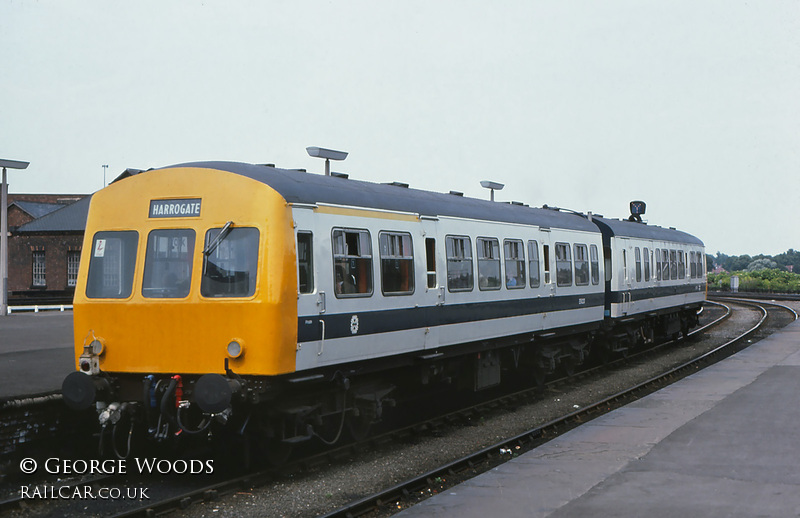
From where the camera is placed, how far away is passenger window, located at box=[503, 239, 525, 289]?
50.2ft

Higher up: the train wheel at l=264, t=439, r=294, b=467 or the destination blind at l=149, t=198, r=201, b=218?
the destination blind at l=149, t=198, r=201, b=218

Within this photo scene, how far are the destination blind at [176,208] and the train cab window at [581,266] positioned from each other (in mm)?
10632

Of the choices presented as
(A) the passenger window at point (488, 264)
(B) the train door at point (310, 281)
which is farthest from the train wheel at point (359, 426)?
(A) the passenger window at point (488, 264)

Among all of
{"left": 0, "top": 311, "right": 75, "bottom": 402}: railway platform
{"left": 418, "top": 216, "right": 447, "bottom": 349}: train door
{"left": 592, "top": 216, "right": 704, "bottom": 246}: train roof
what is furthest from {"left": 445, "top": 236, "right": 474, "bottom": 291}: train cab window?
{"left": 592, "top": 216, "right": 704, "bottom": 246}: train roof

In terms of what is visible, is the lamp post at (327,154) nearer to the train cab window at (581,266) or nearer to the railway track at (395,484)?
the train cab window at (581,266)

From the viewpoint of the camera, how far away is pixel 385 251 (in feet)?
37.4

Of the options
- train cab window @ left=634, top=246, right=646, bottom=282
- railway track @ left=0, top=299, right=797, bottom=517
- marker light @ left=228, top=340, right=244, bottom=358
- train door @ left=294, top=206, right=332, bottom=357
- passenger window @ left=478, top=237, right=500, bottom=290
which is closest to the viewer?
railway track @ left=0, top=299, right=797, bottom=517

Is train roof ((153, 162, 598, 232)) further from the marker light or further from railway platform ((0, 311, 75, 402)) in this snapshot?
railway platform ((0, 311, 75, 402))

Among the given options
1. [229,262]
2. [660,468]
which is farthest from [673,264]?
[229,262]

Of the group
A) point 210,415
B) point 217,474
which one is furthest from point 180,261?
point 217,474

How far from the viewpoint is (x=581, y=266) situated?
→ 18828mm

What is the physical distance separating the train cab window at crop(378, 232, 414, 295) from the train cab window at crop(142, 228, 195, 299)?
2.69 m

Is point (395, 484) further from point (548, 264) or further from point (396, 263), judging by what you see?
point (548, 264)

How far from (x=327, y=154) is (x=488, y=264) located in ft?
20.3
